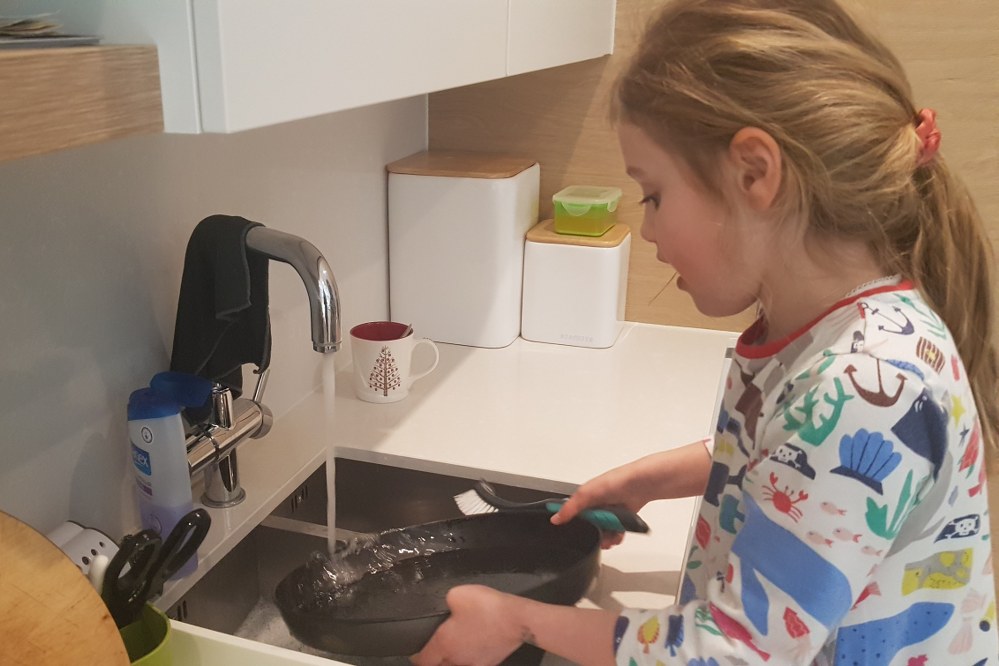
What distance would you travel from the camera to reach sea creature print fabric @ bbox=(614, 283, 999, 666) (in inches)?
23.7

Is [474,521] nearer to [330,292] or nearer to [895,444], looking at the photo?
[330,292]

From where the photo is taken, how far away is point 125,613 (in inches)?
29.3

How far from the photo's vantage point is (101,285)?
870mm

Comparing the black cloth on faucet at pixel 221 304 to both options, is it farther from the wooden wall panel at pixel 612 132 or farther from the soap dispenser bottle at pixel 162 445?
the wooden wall panel at pixel 612 132

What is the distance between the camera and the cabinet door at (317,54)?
516 millimetres

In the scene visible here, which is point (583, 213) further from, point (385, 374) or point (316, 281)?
point (316, 281)

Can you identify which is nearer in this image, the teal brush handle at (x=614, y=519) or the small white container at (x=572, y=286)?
the teal brush handle at (x=614, y=519)

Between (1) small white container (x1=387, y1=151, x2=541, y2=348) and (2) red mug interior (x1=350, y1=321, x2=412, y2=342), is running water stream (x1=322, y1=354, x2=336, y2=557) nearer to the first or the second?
(2) red mug interior (x1=350, y1=321, x2=412, y2=342)

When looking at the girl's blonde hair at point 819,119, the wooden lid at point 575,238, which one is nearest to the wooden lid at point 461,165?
the wooden lid at point 575,238

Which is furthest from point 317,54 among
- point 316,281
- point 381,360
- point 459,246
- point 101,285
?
point 459,246

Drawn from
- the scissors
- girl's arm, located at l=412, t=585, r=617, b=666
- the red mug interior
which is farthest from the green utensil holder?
the red mug interior

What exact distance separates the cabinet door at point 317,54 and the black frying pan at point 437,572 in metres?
0.48

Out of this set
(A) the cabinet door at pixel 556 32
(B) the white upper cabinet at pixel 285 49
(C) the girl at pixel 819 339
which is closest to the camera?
(B) the white upper cabinet at pixel 285 49

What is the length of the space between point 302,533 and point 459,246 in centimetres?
61
